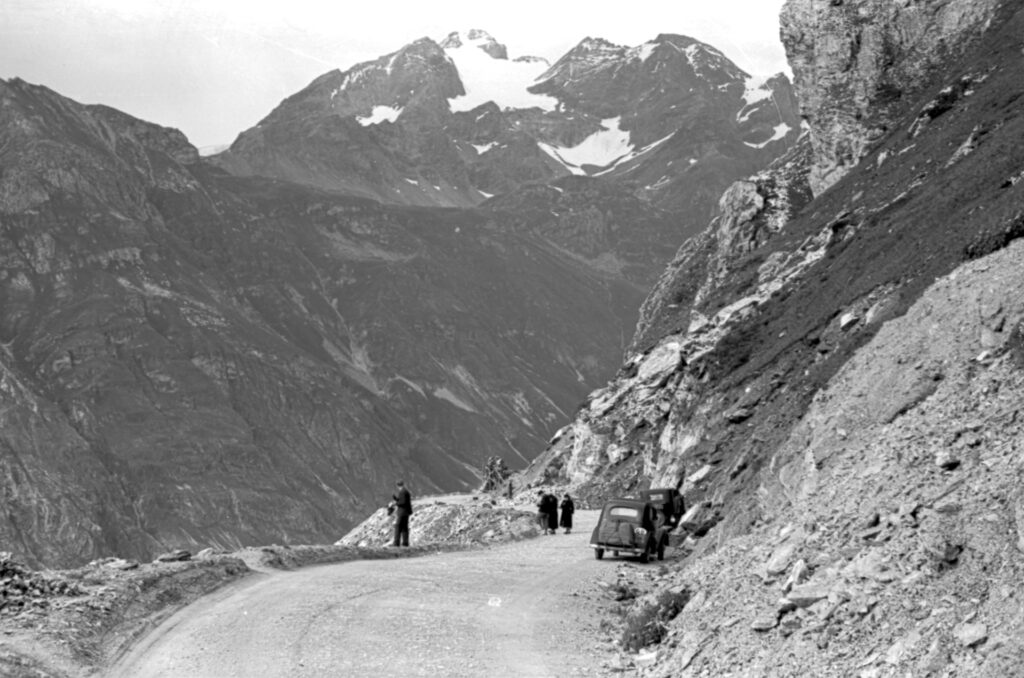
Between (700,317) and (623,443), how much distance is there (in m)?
10.9

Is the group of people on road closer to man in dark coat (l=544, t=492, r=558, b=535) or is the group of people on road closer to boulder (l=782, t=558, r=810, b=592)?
man in dark coat (l=544, t=492, r=558, b=535)

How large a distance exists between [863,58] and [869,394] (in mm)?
57031

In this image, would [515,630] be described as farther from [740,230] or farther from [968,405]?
[740,230]

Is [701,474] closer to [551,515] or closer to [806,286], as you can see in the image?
[551,515]

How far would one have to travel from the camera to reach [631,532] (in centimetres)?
3469

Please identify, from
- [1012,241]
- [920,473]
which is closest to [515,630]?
[920,473]

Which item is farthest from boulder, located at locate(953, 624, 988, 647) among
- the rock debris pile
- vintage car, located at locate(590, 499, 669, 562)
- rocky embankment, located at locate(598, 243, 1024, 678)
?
vintage car, located at locate(590, 499, 669, 562)

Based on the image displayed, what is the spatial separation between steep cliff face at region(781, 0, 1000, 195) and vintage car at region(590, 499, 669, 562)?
45.1m

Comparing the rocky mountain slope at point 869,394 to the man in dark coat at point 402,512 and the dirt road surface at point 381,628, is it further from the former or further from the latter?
the man in dark coat at point 402,512

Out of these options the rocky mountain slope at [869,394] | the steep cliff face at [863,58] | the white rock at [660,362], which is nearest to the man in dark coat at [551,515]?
the rocky mountain slope at [869,394]

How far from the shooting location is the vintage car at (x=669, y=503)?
39344 millimetres

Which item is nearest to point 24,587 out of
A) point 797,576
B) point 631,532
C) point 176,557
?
point 176,557

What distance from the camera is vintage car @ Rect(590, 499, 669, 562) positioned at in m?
34.6

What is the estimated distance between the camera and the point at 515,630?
2198 cm
